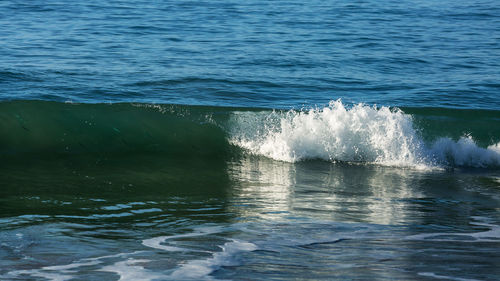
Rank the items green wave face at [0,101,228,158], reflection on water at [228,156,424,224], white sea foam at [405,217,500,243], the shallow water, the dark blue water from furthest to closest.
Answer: the dark blue water < green wave face at [0,101,228,158] < reflection on water at [228,156,424,224] < white sea foam at [405,217,500,243] < the shallow water

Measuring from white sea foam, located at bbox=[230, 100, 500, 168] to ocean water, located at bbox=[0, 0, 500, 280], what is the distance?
0.03 m

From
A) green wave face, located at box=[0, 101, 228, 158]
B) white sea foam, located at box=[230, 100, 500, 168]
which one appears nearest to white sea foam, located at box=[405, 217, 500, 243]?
white sea foam, located at box=[230, 100, 500, 168]

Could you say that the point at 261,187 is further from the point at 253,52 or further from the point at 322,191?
the point at 253,52

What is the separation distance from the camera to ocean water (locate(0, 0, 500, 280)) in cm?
464

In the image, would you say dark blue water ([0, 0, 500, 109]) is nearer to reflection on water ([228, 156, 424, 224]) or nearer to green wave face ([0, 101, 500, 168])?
green wave face ([0, 101, 500, 168])

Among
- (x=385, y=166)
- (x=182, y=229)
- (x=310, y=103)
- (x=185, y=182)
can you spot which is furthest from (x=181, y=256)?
(x=310, y=103)

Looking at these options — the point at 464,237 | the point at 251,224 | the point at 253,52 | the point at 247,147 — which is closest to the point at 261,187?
the point at 251,224

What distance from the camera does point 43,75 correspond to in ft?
41.7

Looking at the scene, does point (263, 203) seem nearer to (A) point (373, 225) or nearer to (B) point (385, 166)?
(A) point (373, 225)

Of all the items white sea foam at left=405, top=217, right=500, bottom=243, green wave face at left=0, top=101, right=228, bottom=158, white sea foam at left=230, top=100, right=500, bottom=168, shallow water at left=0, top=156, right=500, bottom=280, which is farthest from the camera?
green wave face at left=0, top=101, right=228, bottom=158

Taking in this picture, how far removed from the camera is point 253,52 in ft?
50.1

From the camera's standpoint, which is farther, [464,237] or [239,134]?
[239,134]

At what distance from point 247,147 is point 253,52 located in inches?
248

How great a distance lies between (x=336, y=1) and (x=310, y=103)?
12.3 metres
